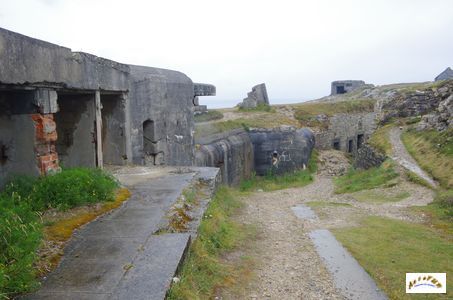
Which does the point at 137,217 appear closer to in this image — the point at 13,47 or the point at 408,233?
the point at 13,47

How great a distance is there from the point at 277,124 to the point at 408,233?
1549 centimetres

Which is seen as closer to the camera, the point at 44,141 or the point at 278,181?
the point at 44,141

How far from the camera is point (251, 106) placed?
27203mm

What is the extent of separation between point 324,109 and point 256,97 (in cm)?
463

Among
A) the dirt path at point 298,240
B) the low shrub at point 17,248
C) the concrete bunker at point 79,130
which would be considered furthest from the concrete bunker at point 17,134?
the dirt path at point 298,240

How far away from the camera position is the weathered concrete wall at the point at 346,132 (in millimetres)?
27281

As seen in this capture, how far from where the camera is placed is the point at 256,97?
27922 mm

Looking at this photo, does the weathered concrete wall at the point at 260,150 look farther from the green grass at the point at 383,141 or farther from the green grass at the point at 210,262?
the green grass at the point at 210,262

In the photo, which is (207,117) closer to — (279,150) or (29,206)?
(279,150)

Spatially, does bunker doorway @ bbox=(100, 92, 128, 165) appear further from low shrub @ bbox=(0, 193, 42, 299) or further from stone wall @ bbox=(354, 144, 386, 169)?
stone wall @ bbox=(354, 144, 386, 169)

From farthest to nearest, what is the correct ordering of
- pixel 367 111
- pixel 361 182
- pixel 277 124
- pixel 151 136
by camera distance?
1. pixel 367 111
2. pixel 277 124
3. pixel 361 182
4. pixel 151 136

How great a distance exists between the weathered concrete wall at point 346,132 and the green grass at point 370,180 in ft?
32.6

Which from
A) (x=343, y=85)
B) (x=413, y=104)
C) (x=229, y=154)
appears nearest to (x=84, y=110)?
(x=229, y=154)

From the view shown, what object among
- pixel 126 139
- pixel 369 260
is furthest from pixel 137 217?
pixel 126 139
